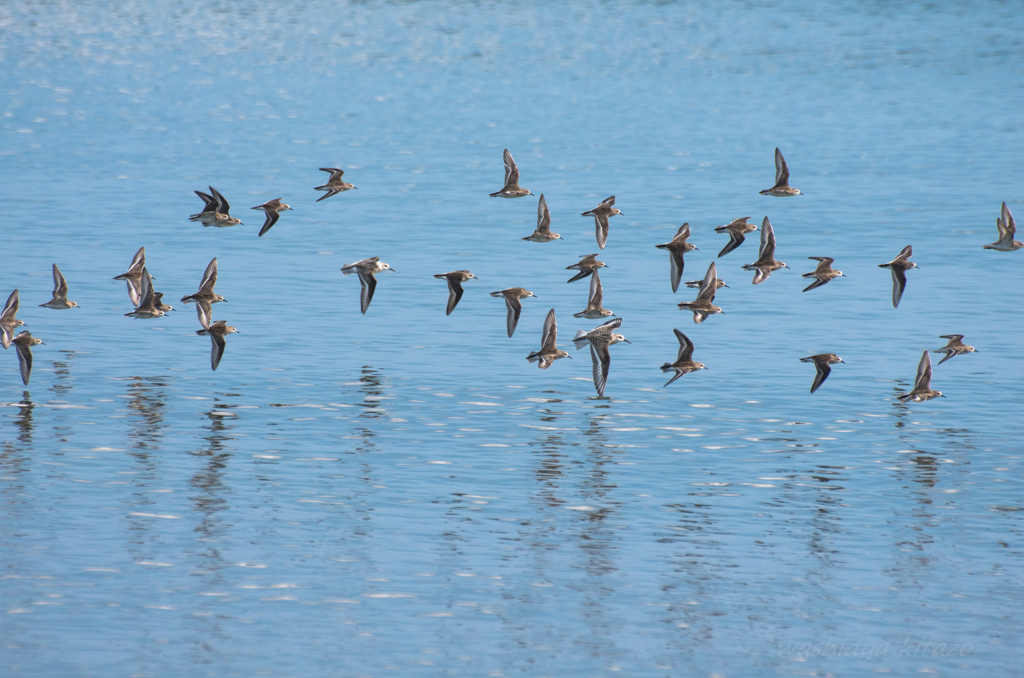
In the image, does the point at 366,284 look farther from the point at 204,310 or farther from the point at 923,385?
the point at 923,385

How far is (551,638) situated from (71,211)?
1980 inches

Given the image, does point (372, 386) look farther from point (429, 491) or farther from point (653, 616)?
point (653, 616)

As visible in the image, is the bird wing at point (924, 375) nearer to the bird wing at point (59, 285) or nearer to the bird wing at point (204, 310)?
the bird wing at point (204, 310)

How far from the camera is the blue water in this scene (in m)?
25.4

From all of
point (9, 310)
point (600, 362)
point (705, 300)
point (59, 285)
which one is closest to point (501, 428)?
point (600, 362)

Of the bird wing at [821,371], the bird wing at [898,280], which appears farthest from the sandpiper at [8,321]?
the bird wing at [898,280]

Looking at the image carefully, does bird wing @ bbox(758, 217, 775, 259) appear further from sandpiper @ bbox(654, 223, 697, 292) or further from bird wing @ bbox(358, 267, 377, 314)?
bird wing @ bbox(358, 267, 377, 314)

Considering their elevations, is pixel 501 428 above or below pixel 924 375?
below

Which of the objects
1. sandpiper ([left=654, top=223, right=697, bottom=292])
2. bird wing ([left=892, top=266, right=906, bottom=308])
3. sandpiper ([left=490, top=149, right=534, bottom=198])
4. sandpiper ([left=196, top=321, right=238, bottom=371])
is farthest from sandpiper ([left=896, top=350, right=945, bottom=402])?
sandpiper ([left=196, top=321, right=238, bottom=371])

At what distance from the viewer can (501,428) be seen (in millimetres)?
36719

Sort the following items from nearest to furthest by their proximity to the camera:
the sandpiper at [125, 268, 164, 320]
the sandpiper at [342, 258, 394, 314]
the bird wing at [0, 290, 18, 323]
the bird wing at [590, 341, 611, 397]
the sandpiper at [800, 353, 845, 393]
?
1. the bird wing at [590, 341, 611, 397]
2. the bird wing at [0, 290, 18, 323]
3. the sandpiper at [125, 268, 164, 320]
4. the sandpiper at [342, 258, 394, 314]
5. the sandpiper at [800, 353, 845, 393]

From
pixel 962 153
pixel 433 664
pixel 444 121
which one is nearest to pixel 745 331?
pixel 433 664

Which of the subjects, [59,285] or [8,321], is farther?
[59,285]

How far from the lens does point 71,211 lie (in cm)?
6912
